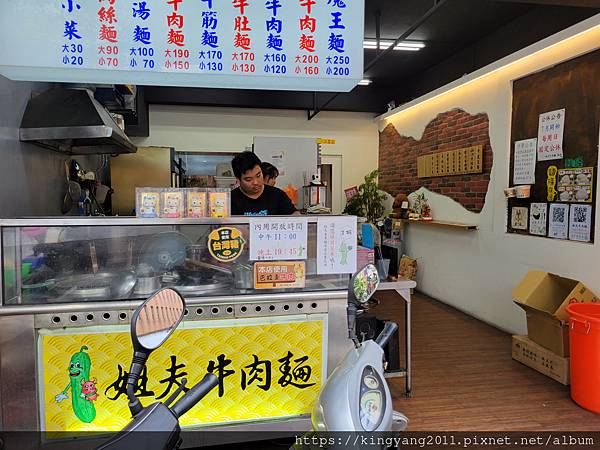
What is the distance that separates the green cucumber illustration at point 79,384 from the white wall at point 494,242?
3591 mm

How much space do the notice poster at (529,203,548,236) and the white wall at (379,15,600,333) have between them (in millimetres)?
87

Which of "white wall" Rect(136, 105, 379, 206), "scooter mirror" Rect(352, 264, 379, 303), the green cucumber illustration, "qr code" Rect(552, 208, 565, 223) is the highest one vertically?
"white wall" Rect(136, 105, 379, 206)

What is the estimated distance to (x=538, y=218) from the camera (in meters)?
3.83

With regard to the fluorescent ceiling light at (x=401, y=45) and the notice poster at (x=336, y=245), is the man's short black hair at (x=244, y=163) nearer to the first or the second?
the notice poster at (x=336, y=245)

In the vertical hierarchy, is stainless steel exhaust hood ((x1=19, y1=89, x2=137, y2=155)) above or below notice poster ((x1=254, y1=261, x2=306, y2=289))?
above

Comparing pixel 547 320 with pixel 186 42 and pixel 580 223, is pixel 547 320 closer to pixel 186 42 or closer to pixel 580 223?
pixel 580 223

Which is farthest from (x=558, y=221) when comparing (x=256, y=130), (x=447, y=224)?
(x=256, y=130)

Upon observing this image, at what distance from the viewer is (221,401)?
2088 mm

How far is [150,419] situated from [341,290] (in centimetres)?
146

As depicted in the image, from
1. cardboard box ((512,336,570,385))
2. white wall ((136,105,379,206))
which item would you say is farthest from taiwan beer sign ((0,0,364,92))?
white wall ((136,105,379,206))

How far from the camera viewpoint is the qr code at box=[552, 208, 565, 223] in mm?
3553

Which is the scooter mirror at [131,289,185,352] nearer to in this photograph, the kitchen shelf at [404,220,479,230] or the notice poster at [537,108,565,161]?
the notice poster at [537,108,565,161]

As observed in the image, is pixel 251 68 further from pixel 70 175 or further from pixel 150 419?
pixel 70 175

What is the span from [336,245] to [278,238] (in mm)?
334
